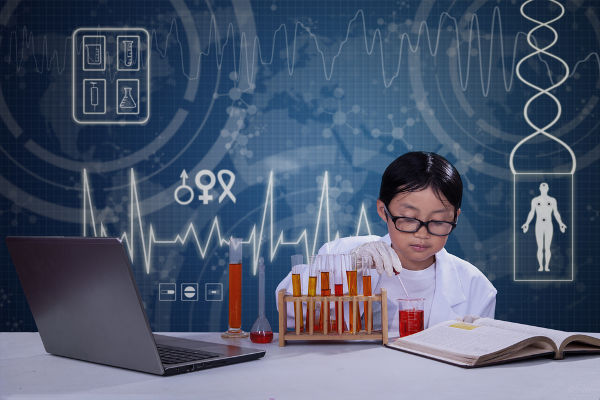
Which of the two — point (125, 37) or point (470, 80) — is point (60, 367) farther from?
point (470, 80)

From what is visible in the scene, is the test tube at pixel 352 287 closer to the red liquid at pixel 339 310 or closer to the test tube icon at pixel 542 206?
the red liquid at pixel 339 310

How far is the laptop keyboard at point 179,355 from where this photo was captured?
4.30 feet

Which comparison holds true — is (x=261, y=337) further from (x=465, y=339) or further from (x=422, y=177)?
(x=422, y=177)

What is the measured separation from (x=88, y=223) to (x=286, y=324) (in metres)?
2.29

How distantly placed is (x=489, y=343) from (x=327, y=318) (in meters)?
0.44

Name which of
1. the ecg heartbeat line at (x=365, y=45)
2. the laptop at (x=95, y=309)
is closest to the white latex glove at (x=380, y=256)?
the laptop at (x=95, y=309)

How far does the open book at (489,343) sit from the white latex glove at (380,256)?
291 mm

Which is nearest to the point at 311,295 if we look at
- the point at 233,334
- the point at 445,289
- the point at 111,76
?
the point at 233,334

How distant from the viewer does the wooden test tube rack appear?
1.56 m

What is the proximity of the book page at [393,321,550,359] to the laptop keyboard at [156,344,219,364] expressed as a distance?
54 centimetres

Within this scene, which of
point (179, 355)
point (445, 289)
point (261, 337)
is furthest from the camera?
point (445, 289)

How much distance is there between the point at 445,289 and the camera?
214 centimetres

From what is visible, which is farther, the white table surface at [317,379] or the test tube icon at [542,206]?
the test tube icon at [542,206]

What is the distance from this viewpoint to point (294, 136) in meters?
3.50
